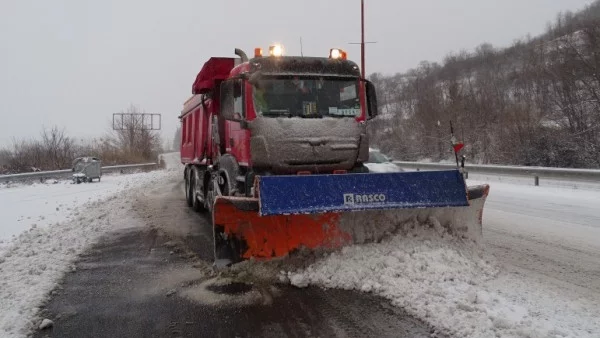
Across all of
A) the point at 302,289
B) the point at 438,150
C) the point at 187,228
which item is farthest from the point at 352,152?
the point at 438,150

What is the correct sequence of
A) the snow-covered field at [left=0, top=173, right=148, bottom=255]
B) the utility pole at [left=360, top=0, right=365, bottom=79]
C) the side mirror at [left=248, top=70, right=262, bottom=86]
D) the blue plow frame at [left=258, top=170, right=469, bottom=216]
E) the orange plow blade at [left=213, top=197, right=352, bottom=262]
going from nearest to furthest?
the blue plow frame at [left=258, top=170, right=469, bottom=216] → the orange plow blade at [left=213, top=197, right=352, bottom=262] → the side mirror at [left=248, top=70, right=262, bottom=86] → the snow-covered field at [left=0, top=173, right=148, bottom=255] → the utility pole at [left=360, top=0, right=365, bottom=79]

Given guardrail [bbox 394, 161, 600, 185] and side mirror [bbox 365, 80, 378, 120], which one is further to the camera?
guardrail [bbox 394, 161, 600, 185]

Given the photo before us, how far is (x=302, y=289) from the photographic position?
Result: 4.66m

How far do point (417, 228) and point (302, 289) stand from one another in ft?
5.56

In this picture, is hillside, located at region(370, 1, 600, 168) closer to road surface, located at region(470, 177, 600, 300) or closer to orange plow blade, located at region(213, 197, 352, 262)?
road surface, located at region(470, 177, 600, 300)

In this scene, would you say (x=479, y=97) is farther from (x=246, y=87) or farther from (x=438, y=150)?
(x=246, y=87)

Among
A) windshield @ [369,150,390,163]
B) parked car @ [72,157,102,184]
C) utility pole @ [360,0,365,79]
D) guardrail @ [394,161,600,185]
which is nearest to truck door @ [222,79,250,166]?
windshield @ [369,150,390,163]

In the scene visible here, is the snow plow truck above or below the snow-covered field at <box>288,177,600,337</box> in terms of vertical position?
above

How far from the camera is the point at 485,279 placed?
454 centimetres

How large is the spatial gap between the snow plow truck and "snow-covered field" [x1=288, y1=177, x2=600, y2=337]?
0.37 metres

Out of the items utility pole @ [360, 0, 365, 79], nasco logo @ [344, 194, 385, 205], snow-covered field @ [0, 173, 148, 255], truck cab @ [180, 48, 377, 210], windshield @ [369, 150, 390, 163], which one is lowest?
snow-covered field @ [0, 173, 148, 255]

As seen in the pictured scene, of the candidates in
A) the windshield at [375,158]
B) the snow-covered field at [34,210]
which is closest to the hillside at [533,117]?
the windshield at [375,158]

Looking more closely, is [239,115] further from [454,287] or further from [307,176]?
[454,287]

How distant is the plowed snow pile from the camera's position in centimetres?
352
